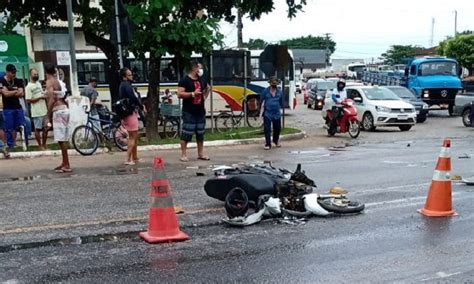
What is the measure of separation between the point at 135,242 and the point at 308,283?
6.59 feet

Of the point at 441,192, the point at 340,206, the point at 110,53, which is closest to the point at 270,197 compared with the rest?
the point at 340,206

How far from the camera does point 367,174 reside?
33.9 feet

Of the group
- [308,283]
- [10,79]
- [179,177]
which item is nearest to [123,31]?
[10,79]

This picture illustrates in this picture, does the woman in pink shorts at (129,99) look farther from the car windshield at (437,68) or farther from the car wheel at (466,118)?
the car windshield at (437,68)

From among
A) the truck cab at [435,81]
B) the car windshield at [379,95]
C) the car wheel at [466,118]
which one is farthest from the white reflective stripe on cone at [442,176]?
the truck cab at [435,81]

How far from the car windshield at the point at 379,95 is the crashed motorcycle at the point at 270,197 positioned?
15.3 metres

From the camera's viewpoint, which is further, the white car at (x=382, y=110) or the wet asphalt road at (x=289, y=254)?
the white car at (x=382, y=110)

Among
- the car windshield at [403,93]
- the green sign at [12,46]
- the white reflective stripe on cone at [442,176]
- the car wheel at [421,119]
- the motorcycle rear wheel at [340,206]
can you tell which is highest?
the green sign at [12,46]

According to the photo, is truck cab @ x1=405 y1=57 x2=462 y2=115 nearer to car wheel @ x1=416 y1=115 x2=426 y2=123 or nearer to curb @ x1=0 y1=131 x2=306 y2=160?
car wheel @ x1=416 y1=115 x2=426 y2=123

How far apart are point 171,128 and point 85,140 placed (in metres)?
4.96

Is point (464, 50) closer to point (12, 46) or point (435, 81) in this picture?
point (435, 81)

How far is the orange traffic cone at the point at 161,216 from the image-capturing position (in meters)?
5.90

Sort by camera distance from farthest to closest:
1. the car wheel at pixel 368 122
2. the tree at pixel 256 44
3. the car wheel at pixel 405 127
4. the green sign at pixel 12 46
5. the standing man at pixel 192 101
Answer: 1. the tree at pixel 256 44
2. the car wheel at pixel 405 127
3. the green sign at pixel 12 46
4. the car wheel at pixel 368 122
5. the standing man at pixel 192 101

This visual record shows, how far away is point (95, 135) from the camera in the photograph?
1334 cm
